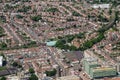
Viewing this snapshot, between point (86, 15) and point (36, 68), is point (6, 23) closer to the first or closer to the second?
point (86, 15)

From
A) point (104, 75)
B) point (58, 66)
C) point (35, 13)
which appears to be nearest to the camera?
point (104, 75)

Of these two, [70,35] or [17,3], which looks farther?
[17,3]

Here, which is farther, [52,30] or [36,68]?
[52,30]

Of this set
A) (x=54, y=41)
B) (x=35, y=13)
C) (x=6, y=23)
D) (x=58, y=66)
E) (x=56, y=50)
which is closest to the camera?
(x=58, y=66)

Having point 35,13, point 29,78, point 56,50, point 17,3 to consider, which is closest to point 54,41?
point 56,50

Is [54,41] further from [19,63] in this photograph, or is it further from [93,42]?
[19,63]

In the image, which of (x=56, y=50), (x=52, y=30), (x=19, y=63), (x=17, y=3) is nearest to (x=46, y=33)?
(x=52, y=30)

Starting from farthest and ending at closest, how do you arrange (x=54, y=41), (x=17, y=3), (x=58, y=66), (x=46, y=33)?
(x=17, y=3), (x=46, y=33), (x=54, y=41), (x=58, y=66)

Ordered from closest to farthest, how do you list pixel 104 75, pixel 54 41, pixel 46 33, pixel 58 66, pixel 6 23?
1. pixel 104 75
2. pixel 58 66
3. pixel 54 41
4. pixel 46 33
5. pixel 6 23

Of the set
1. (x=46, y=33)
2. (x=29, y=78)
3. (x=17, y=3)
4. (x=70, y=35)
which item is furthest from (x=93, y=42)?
(x=17, y=3)
